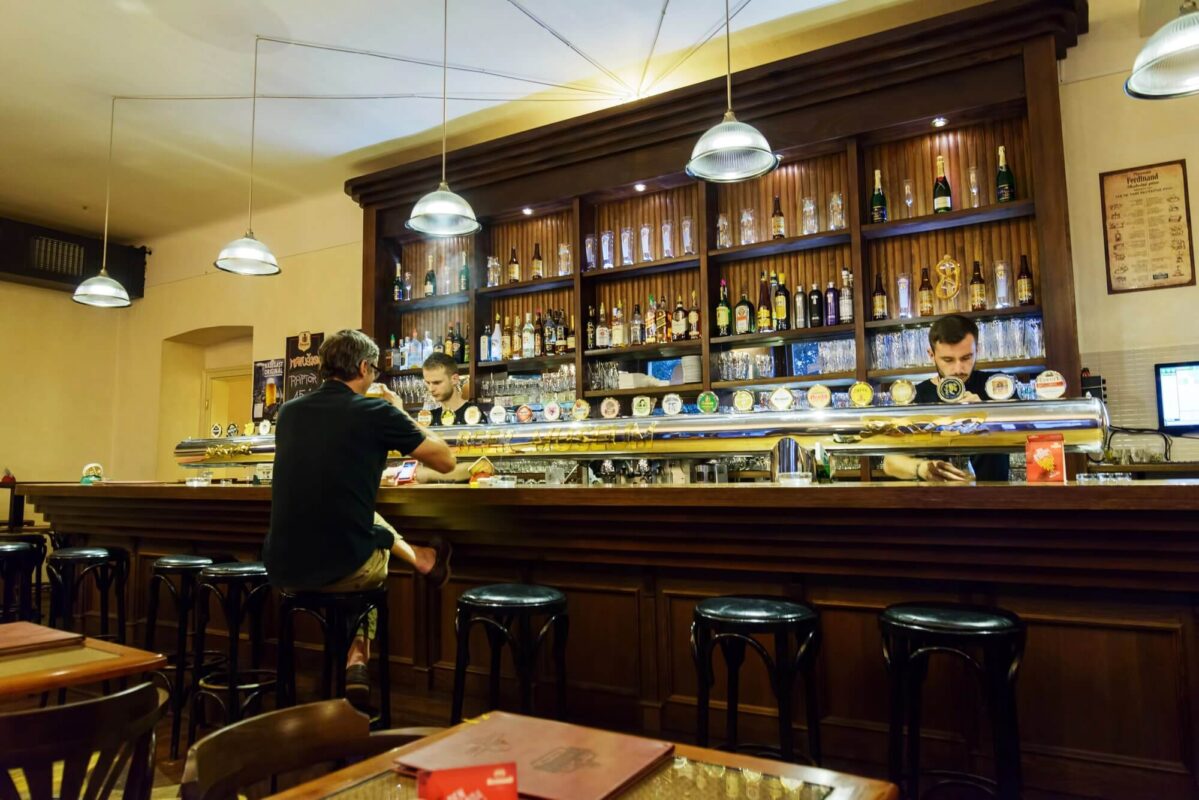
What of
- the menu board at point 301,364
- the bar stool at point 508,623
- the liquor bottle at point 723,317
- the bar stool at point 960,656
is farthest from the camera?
the menu board at point 301,364

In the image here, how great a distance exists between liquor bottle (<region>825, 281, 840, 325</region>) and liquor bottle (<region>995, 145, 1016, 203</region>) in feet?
3.13

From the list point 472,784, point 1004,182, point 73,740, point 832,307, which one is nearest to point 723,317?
point 832,307

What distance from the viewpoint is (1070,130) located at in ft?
13.2

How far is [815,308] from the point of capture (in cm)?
449

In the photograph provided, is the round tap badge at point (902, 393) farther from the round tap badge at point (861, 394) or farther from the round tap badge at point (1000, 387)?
the round tap badge at point (1000, 387)

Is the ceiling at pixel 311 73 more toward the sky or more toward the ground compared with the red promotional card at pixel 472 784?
more toward the sky

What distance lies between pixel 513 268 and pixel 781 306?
207cm

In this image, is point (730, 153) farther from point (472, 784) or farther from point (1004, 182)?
point (472, 784)

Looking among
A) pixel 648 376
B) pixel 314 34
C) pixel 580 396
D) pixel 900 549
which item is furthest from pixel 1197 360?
pixel 314 34

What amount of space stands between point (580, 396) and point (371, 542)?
2.66 m

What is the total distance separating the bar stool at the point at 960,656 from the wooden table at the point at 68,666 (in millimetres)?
1787

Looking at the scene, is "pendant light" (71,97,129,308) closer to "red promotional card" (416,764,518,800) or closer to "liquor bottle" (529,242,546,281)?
"liquor bottle" (529,242,546,281)

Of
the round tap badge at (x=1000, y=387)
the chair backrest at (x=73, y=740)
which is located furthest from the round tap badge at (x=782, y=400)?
the chair backrest at (x=73, y=740)

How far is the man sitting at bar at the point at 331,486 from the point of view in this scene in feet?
8.04
